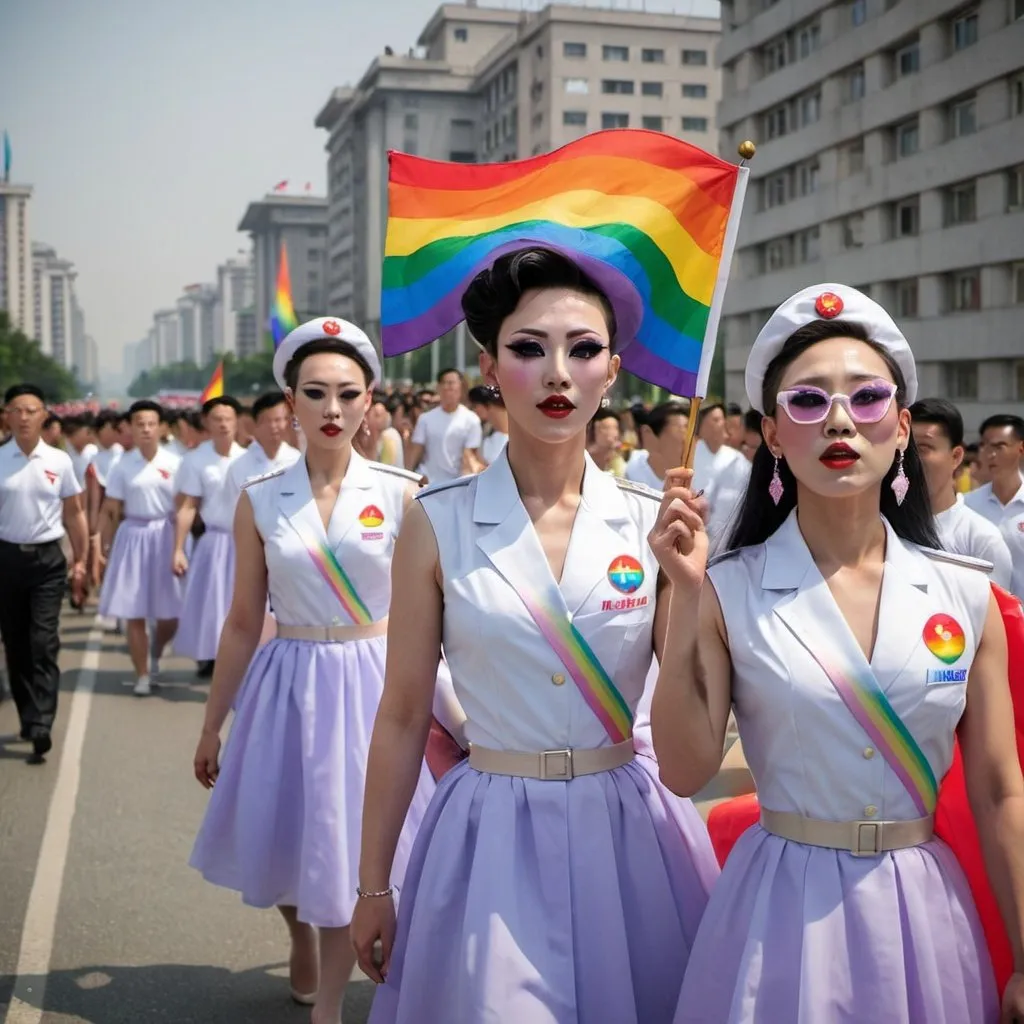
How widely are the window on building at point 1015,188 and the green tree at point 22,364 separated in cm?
5110

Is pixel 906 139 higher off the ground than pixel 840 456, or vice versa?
pixel 906 139

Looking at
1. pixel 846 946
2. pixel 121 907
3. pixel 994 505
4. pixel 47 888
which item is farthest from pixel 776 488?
pixel 994 505

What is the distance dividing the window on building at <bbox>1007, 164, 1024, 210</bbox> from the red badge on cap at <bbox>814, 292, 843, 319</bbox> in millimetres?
37081

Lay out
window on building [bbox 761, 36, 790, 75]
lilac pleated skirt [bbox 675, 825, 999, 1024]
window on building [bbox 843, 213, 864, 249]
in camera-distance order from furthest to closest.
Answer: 1. window on building [bbox 761, 36, 790, 75]
2. window on building [bbox 843, 213, 864, 249]
3. lilac pleated skirt [bbox 675, 825, 999, 1024]

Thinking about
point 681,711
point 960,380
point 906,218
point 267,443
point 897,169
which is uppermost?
point 897,169

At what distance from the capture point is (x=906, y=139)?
4369 cm

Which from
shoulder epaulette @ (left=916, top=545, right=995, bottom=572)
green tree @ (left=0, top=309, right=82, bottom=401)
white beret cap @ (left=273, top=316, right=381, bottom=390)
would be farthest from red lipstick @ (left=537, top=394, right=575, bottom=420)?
green tree @ (left=0, top=309, right=82, bottom=401)

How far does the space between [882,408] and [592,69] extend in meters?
92.0

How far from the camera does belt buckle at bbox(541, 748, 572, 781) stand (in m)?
3.13

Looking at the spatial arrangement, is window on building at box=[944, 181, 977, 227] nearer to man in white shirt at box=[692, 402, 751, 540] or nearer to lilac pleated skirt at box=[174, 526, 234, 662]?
man in white shirt at box=[692, 402, 751, 540]

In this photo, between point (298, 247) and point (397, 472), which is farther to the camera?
point (298, 247)

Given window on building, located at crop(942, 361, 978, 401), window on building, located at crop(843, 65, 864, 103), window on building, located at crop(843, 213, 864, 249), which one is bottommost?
window on building, located at crop(942, 361, 978, 401)

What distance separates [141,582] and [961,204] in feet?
113

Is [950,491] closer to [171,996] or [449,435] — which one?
[171,996]
